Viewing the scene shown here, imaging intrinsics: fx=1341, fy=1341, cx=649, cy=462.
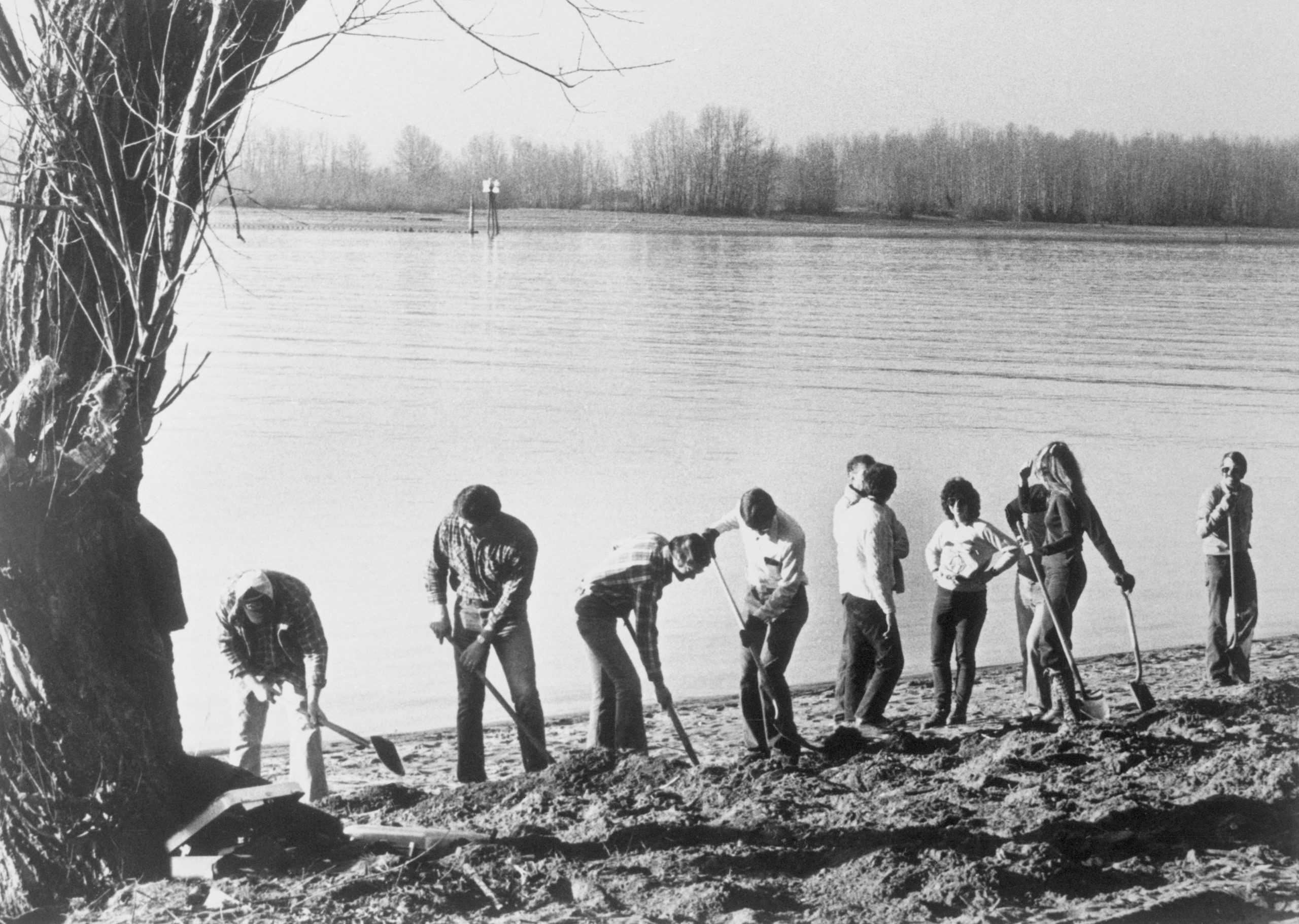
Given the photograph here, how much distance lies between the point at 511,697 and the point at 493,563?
2.16 feet

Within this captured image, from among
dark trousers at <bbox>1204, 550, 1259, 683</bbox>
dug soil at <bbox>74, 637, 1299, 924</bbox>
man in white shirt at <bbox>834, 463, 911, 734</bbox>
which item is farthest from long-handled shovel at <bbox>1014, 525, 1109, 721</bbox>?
dark trousers at <bbox>1204, 550, 1259, 683</bbox>

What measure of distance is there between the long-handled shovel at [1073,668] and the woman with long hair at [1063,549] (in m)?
0.02

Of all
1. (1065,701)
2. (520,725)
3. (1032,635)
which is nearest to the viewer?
(520,725)

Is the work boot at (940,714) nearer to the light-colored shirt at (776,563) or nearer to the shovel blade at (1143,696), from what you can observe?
the shovel blade at (1143,696)

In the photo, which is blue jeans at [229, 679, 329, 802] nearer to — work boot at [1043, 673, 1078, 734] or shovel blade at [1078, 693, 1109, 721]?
work boot at [1043, 673, 1078, 734]

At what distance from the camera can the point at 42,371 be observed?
410 centimetres

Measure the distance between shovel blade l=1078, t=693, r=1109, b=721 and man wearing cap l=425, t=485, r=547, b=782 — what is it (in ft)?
8.80

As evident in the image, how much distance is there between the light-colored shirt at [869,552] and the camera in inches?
256

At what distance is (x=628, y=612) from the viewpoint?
6.07 metres

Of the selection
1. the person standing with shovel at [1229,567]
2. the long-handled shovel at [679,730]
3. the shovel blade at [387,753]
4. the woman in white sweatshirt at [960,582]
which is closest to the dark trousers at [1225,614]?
the person standing with shovel at [1229,567]

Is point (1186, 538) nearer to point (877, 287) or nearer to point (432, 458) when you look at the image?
point (432, 458)

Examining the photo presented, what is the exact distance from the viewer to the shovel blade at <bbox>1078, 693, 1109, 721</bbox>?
259 inches

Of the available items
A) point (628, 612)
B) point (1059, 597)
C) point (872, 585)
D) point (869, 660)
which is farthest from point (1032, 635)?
point (628, 612)

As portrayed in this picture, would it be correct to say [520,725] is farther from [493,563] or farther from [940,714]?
[940,714]
